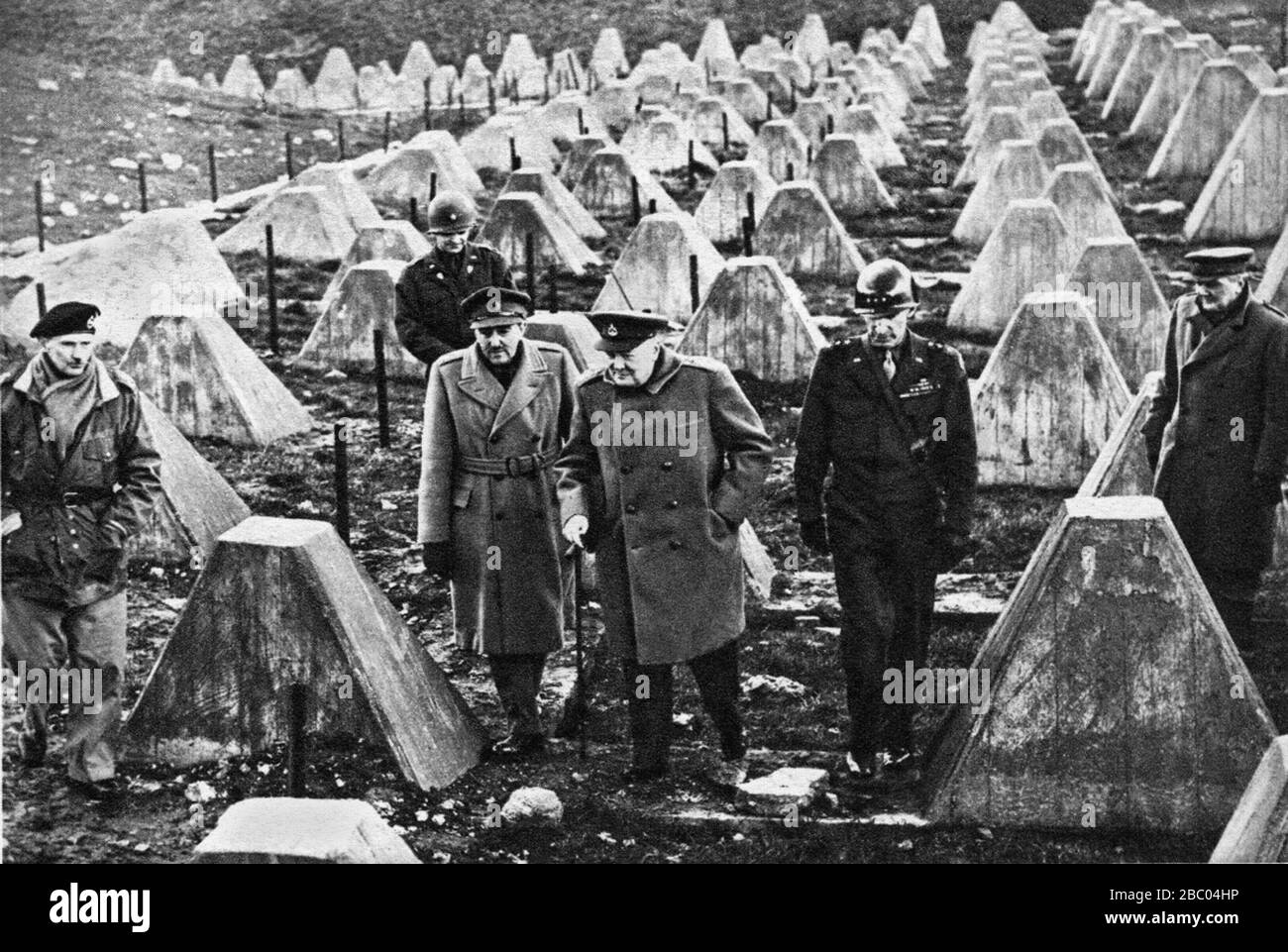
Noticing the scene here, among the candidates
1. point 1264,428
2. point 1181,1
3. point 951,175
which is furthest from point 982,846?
point 1181,1

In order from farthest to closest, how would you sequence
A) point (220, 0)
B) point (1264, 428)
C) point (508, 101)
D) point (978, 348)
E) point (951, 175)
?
1. point (220, 0)
2. point (508, 101)
3. point (951, 175)
4. point (978, 348)
5. point (1264, 428)

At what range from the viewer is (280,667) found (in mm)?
7746

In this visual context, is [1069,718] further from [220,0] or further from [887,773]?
[220,0]

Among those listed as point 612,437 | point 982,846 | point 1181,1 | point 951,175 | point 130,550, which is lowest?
point 982,846

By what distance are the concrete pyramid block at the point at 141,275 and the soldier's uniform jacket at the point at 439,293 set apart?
452cm

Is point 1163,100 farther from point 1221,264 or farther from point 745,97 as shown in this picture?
point 1221,264

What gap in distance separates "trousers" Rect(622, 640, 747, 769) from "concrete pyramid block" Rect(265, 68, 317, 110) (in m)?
27.6

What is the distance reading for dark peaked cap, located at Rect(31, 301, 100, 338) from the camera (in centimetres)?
761

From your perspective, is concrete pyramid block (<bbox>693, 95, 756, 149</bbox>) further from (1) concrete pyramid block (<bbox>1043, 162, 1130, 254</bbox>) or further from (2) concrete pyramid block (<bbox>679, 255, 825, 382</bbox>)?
(2) concrete pyramid block (<bbox>679, 255, 825, 382</bbox>)

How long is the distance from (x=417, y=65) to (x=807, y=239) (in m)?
19.1

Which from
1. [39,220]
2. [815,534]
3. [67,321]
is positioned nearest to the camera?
[67,321]

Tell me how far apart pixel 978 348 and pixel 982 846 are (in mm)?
7739

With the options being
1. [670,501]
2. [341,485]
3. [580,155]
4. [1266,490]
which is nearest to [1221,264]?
[1266,490]

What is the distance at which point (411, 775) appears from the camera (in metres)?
7.61
